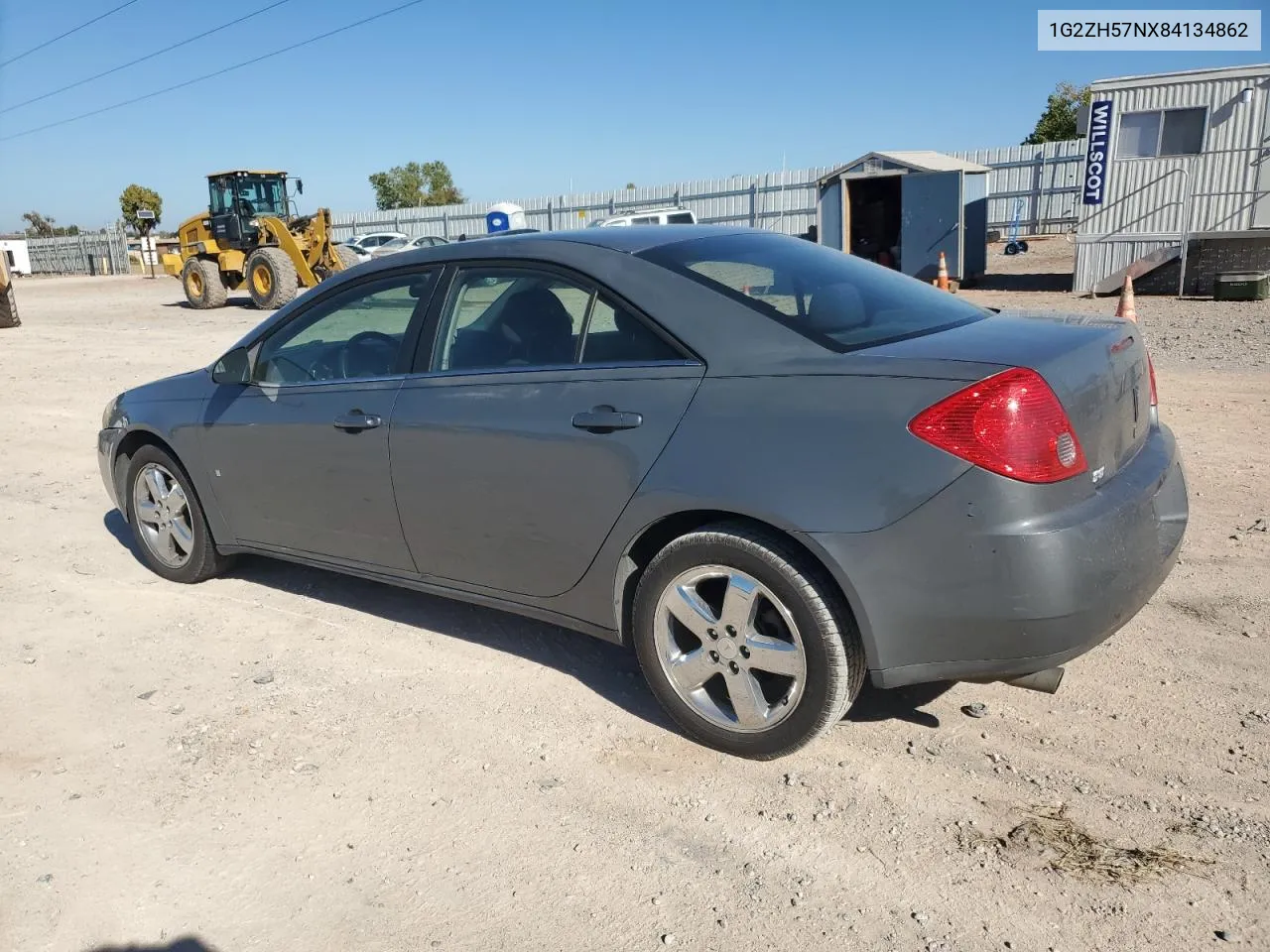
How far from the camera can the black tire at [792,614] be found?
2.85 m

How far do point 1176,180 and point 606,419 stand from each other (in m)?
18.1

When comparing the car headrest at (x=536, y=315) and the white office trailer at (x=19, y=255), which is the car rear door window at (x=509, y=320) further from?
the white office trailer at (x=19, y=255)

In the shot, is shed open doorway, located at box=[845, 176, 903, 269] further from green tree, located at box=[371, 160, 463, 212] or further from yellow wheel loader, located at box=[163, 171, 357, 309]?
green tree, located at box=[371, 160, 463, 212]

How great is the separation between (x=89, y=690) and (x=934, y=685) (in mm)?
3150

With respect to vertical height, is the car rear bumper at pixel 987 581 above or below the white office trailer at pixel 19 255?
below

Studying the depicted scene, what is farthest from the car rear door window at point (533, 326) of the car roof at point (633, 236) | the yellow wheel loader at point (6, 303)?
the yellow wheel loader at point (6, 303)

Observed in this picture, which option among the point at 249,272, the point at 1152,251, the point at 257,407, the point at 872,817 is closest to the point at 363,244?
the point at 249,272

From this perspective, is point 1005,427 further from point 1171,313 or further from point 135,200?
point 135,200

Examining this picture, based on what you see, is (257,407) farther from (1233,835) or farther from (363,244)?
(363,244)

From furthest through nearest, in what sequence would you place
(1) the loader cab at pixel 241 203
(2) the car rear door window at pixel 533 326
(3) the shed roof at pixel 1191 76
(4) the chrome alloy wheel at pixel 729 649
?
(1) the loader cab at pixel 241 203 → (3) the shed roof at pixel 1191 76 → (2) the car rear door window at pixel 533 326 → (4) the chrome alloy wheel at pixel 729 649

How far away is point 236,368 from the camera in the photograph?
14.4 feet

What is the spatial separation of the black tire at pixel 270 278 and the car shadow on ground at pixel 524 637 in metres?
17.6

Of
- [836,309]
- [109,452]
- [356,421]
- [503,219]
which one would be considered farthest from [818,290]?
[503,219]

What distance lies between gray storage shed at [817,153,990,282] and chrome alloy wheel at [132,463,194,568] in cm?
1829
